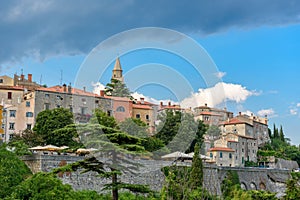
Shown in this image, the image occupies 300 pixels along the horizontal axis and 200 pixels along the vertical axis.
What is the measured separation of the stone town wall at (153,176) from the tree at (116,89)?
18.1 metres

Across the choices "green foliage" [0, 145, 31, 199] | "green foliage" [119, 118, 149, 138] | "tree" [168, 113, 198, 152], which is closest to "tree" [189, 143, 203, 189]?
"tree" [168, 113, 198, 152]

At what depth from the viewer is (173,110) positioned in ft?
186

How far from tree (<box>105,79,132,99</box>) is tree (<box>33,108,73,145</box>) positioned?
33.6 feet

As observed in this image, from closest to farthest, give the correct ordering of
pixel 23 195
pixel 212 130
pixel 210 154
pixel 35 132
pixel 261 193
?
1. pixel 23 195
2. pixel 261 193
3. pixel 35 132
4. pixel 210 154
5. pixel 212 130

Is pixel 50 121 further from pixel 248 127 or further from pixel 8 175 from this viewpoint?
pixel 248 127

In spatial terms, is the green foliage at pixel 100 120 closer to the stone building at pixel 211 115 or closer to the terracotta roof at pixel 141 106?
the terracotta roof at pixel 141 106

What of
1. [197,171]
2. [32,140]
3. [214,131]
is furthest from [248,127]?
[197,171]

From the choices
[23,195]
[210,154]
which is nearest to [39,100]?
[210,154]

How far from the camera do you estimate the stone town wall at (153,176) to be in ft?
103

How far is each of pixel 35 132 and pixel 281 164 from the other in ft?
122

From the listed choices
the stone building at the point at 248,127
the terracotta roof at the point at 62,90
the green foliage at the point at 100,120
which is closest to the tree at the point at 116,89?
the terracotta roof at the point at 62,90

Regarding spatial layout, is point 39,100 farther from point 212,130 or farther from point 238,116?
point 238,116

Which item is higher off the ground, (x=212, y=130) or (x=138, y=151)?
(x=212, y=130)

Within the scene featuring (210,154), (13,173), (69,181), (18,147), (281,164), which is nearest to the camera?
(13,173)
